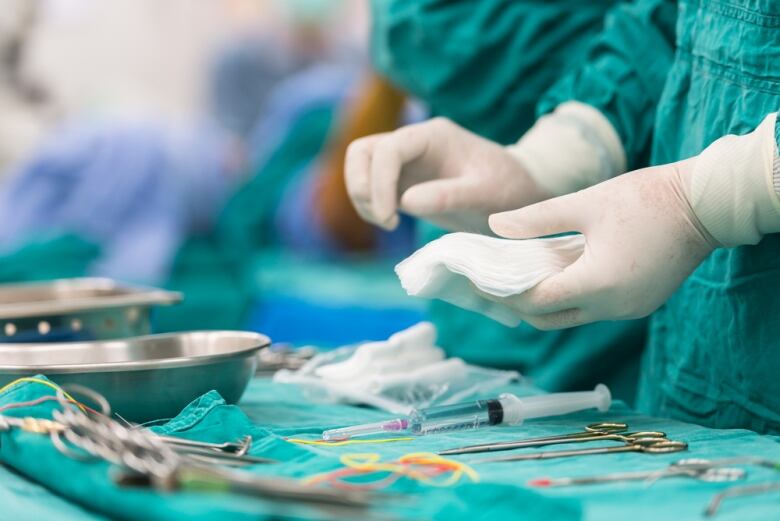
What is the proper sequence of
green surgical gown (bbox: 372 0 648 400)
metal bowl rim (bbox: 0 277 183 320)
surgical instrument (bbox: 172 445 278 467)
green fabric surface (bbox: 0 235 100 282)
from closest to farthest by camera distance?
surgical instrument (bbox: 172 445 278 467) → metal bowl rim (bbox: 0 277 183 320) → green surgical gown (bbox: 372 0 648 400) → green fabric surface (bbox: 0 235 100 282)

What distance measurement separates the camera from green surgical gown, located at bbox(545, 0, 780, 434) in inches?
43.2

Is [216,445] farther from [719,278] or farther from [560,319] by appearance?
[719,278]

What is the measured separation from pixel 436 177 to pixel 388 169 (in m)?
0.11

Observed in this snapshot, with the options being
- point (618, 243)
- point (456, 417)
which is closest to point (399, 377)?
point (456, 417)

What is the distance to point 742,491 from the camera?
78 cm

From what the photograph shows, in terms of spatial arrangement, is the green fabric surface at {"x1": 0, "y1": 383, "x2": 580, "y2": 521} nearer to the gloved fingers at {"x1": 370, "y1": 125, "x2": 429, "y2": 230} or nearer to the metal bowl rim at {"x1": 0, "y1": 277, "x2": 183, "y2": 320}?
the gloved fingers at {"x1": 370, "y1": 125, "x2": 429, "y2": 230}

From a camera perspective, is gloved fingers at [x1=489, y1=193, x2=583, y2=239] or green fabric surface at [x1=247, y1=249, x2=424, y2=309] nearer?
gloved fingers at [x1=489, y1=193, x2=583, y2=239]

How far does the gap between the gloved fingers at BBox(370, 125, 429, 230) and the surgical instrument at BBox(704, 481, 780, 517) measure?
24.5 inches

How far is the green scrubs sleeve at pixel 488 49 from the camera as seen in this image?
5.93ft

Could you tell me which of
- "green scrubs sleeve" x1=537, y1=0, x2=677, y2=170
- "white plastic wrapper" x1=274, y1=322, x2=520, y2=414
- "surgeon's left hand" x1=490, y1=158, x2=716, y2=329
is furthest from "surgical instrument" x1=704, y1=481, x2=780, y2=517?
"green scrubs sleeve" x1=537, y1=0, x2=677, y2=170

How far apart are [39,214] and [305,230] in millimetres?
1049

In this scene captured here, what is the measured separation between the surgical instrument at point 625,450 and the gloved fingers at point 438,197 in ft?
1.36

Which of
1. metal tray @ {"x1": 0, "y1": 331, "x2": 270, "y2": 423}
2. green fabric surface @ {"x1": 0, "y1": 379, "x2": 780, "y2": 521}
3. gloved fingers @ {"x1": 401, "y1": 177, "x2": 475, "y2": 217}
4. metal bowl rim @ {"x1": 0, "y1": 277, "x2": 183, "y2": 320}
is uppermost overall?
gloved fingers @ {"x1": 401, "y1": 177, "x2": 475, "y2": 217}

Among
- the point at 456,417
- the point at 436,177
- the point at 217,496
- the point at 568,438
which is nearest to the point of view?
the point at 217,496
